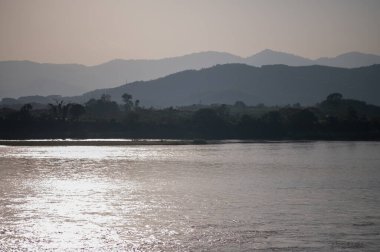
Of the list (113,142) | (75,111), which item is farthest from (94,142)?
(75,111)

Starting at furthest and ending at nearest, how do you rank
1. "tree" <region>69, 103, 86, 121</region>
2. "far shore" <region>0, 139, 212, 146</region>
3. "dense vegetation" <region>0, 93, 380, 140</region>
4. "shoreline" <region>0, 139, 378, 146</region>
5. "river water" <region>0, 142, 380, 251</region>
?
"tree" <region>69, 103, 86, 121</region> → "dense vegetation" <region>0, 93, 380, 140</region> → "shoreline" <region>0, 139, 378, 146</region> → "far shore" <region>0, 139, 212, 146</region> → "river water" <region>0, 142, 380, 251</region>

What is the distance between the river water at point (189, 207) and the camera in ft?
111

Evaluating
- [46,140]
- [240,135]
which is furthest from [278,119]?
[46,140]

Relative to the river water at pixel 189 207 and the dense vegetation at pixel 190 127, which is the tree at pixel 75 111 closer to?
the dense vegetation at pixel 190 127

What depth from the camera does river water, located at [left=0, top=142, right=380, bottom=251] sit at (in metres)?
33.7

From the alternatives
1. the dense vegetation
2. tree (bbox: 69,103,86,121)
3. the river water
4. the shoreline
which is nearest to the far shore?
the shoreline

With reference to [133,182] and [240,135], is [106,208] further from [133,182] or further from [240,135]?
[240,135]

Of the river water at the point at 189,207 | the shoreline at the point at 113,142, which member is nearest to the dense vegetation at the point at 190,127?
the shoreline at the point at 113,142

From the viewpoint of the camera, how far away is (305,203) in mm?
47906

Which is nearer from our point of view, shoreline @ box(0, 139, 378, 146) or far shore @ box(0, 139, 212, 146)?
far shore @ box(0, 139, 212, 146)

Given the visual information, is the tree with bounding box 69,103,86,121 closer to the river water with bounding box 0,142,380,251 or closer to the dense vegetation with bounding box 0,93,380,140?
the dense vegetation with bounding box 0,93,380,140

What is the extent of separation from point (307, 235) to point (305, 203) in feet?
42.6

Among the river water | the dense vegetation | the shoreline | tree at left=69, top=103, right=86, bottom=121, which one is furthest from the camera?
tree at left=69, top=103, right=86, bottom=121

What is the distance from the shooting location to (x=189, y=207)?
4584cm
